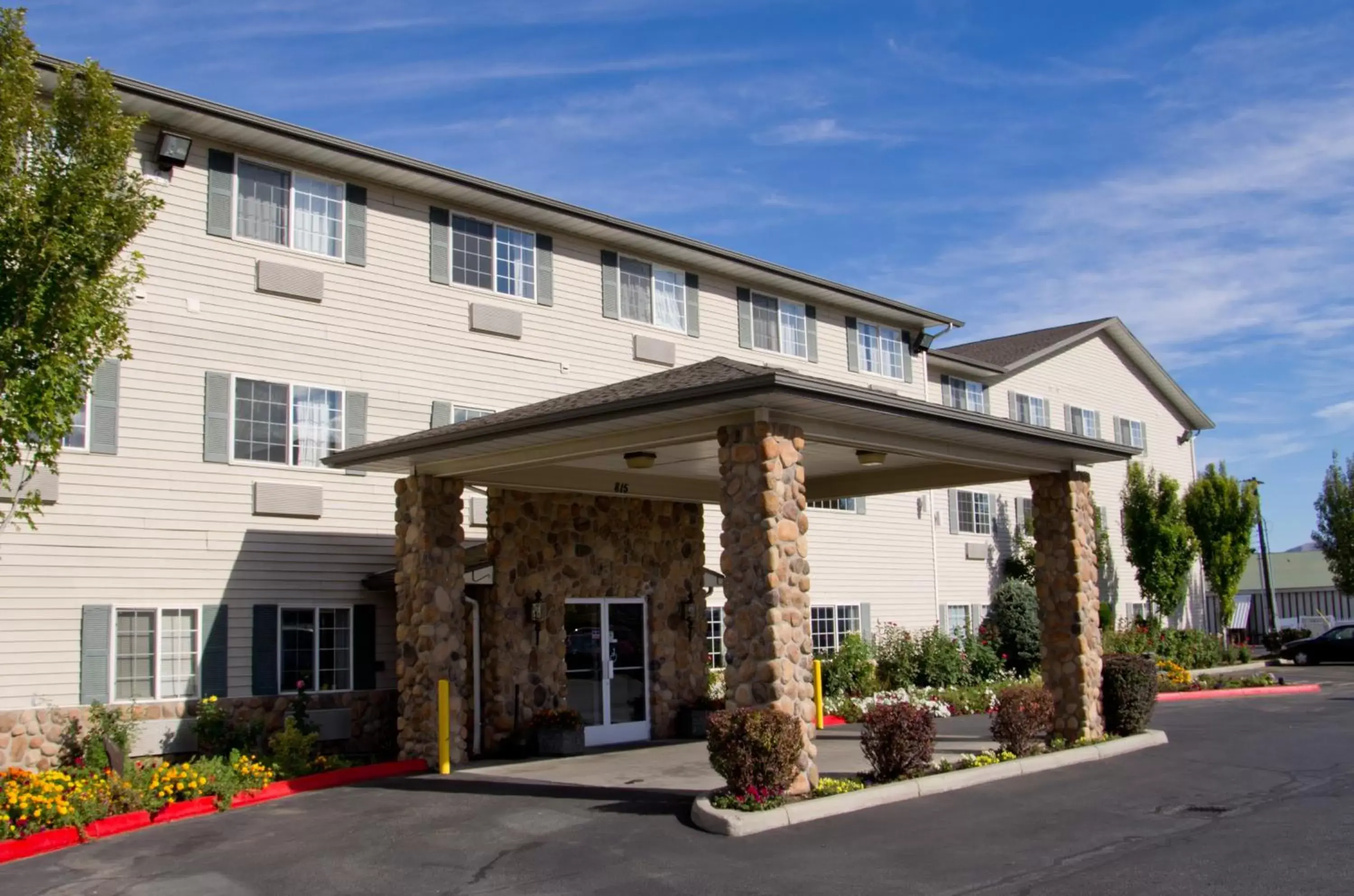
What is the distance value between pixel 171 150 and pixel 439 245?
4.20m

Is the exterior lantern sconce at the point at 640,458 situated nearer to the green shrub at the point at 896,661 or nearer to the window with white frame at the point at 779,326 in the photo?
the window with white frame at the point at 779,326

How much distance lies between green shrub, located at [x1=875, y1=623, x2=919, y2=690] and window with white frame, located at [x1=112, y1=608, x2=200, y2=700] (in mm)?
13281

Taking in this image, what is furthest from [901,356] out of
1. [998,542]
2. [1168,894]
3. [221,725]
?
[1168,894]

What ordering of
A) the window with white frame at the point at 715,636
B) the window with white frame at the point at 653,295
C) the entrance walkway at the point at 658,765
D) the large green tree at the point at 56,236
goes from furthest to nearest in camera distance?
1. the window with white frame at the point at 715,636
2. the window with white frame at the point at 653,295
3. the entrance walkway at the point at 658,765
4. the large green tree at the point at 56,236

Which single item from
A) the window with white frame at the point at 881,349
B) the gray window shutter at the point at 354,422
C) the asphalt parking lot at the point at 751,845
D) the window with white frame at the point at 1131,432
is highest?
the window with white frame at the point at 881,349

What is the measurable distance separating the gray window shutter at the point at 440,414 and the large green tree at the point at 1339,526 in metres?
40.7

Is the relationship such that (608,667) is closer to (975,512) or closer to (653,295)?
(653,295)

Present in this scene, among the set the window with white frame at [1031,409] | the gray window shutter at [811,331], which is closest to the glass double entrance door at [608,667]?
the gray window shutter at [811,331]

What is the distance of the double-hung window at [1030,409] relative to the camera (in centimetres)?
3039

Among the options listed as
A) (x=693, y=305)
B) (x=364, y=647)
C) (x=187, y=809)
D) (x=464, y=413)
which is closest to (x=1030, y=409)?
(x=693, y=305)

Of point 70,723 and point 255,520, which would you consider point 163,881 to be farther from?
point 255,520

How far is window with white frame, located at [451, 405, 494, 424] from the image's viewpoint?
59.1 feet

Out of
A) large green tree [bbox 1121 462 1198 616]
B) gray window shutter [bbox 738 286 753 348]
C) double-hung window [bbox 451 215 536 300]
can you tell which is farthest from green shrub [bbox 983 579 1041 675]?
double-hung window [bbox 451 215 536 300]

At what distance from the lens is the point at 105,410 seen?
14.5 meters
